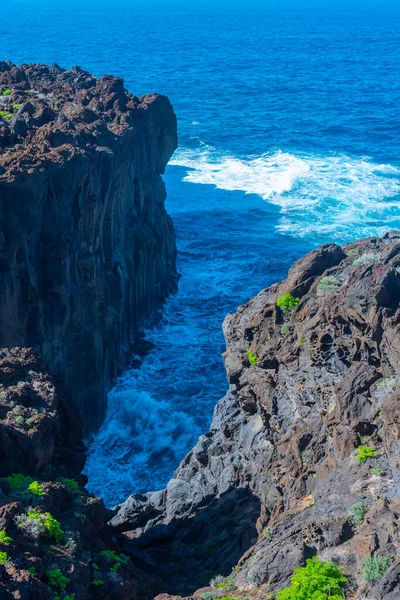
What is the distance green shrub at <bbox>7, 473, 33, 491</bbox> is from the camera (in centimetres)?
2447

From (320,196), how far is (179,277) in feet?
79.0

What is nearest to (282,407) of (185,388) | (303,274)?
(303,274)

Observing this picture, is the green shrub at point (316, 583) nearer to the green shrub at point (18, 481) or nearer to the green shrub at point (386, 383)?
the green shrub at point (386, 383)

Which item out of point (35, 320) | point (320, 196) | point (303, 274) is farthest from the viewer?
point (320, 196)

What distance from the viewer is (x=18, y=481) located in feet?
80.9

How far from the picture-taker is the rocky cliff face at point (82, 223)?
40531mm

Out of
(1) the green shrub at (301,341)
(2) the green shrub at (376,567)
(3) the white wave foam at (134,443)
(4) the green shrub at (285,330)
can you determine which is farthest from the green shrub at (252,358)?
(3) the white wave foam at (134,443)

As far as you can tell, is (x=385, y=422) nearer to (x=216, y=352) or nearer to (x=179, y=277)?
(x=216, y=352)

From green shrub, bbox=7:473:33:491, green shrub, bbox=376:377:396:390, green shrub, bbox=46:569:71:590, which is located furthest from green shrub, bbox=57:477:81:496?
green shrub, bbox=376:377:396:390

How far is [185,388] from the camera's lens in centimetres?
5481

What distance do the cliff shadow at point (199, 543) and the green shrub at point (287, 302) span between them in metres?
7.29

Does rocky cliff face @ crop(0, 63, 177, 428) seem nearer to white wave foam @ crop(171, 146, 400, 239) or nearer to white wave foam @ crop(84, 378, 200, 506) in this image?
white wave foam @ crop(84, 378, 200, 506)

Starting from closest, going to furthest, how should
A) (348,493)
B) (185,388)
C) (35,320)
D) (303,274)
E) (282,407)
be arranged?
1. (348,493)
2. (282,407)
3. (303,274)
4. (35,320)
5. (185,388)

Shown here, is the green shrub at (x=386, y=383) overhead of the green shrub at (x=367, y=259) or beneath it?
beneath
